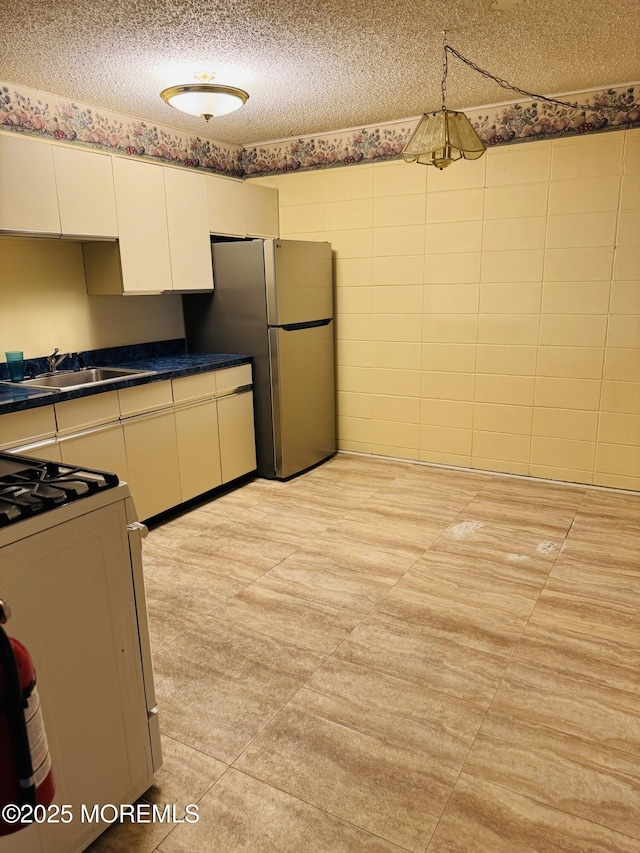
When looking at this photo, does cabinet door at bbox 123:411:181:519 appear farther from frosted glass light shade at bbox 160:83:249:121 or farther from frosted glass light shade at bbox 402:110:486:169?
frosted glass light shade at bbox 402:110:486:169

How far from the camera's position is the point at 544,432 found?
12.9ft

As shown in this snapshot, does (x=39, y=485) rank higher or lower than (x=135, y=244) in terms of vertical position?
lower

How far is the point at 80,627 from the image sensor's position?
1.37 meters

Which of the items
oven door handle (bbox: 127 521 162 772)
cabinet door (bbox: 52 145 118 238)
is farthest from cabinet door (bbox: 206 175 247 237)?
oven door handle (bbox: 127 521 162 772)

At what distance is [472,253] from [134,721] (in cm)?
342

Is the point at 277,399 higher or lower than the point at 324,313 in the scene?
lower

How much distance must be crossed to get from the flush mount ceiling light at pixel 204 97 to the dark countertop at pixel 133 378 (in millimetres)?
1357

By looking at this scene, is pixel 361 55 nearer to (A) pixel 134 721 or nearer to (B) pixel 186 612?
(B) pixel 186 612

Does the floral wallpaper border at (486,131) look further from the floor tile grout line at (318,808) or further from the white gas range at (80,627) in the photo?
the floor tile grout line at (318,808)

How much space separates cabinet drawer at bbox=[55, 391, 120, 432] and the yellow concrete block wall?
205cm

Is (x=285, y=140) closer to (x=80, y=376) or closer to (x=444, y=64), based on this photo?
(x=444, y=64)

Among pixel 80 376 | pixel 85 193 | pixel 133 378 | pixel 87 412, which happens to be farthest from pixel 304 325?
pixel 87 412

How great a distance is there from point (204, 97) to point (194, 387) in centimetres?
153

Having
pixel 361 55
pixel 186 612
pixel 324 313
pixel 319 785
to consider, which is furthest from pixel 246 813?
pixel 324 313
